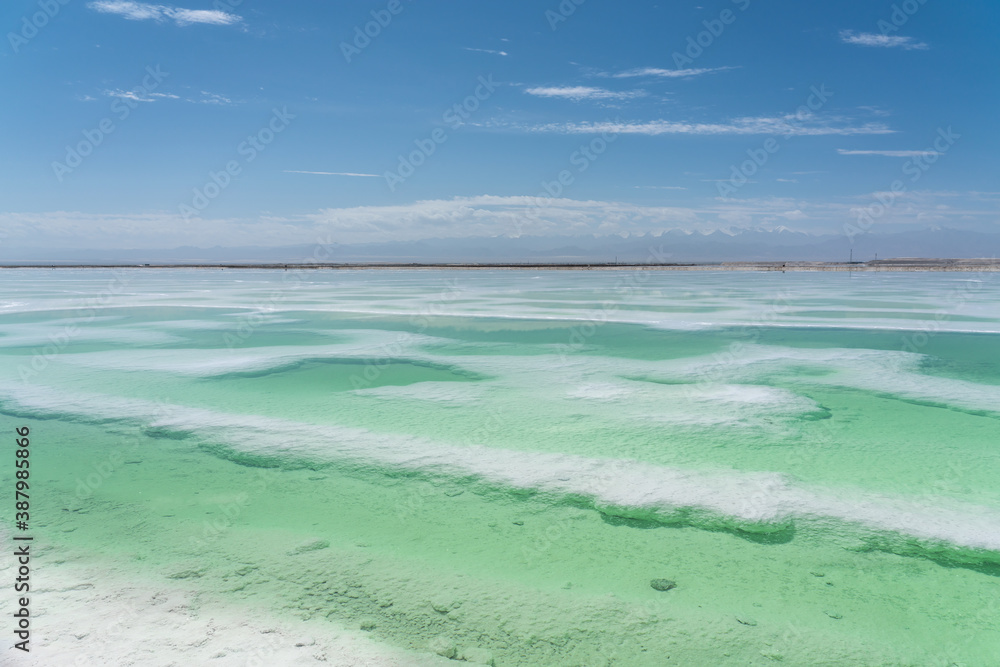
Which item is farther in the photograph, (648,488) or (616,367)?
(616,367)

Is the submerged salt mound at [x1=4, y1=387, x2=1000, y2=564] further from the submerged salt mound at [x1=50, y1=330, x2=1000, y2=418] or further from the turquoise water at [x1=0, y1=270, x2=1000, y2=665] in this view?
the submerged salt mound at [x1=50, y1=330, x2=1000, y2=418]

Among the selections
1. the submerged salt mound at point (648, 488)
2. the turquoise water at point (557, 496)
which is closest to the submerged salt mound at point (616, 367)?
the turquoise water at point (557, 496)

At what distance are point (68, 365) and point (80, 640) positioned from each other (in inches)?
277

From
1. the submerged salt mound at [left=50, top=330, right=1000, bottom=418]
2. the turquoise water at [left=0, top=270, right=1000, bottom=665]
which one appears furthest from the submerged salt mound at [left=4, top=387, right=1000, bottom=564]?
the submerged salt mound at [left=50, top=330, right=1000, bottom=418]

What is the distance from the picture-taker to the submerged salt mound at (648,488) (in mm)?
3424

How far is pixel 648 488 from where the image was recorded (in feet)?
13.1

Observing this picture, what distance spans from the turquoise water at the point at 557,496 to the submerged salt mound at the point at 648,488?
2cm

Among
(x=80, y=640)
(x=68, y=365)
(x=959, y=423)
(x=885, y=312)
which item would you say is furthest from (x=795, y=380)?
(x=885, y=312)

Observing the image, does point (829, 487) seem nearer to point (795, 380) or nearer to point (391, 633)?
point (391, 633)

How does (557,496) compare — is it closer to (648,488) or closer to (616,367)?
(648,488)

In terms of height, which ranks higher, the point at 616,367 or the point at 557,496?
the point at 616,367

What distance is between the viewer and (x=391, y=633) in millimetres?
2529

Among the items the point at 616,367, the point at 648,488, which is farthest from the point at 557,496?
the point at 616,367

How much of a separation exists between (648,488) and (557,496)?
21.4 inches
